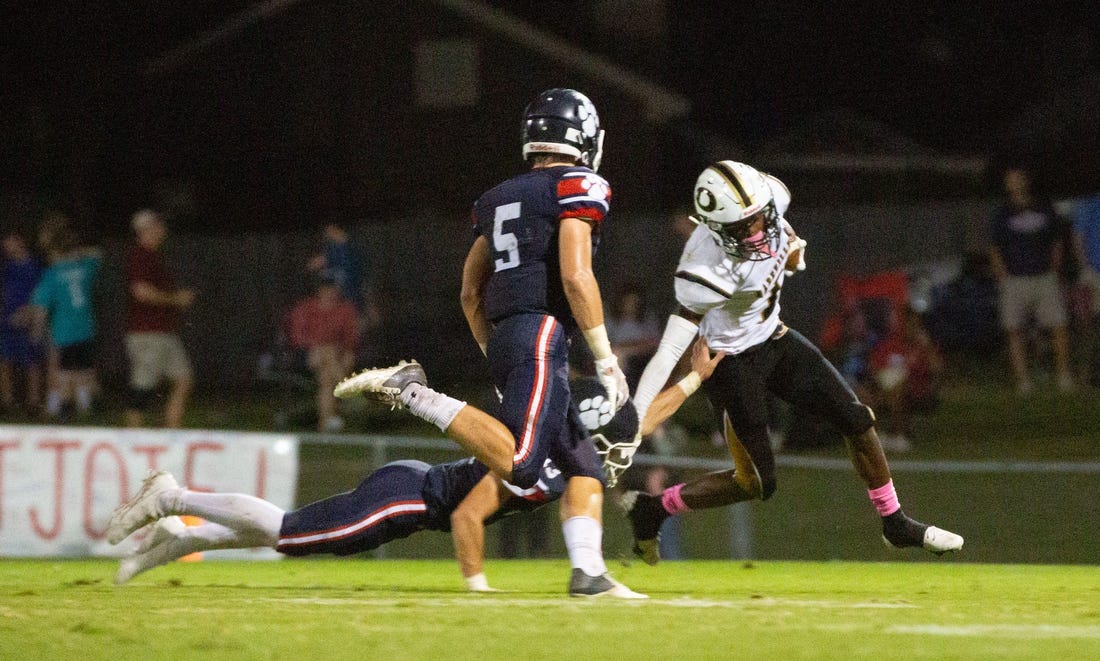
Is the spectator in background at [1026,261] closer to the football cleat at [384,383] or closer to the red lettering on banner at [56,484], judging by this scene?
the red lettering on banner at [56,484]

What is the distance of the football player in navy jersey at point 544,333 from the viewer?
22.3 feet

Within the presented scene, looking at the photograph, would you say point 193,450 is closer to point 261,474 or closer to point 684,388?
point 261,474

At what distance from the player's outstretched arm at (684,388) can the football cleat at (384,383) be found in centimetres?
141

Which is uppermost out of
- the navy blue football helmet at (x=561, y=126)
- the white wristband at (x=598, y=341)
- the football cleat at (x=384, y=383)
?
the navy blue football helmet at (x=561, y=126)

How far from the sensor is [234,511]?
7305mm

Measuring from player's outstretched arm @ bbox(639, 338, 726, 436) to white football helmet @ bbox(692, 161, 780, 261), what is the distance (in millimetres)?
522

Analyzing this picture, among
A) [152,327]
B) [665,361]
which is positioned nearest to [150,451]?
[152,327]

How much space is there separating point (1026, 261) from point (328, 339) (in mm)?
6579

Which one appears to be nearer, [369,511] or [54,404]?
[369,511]

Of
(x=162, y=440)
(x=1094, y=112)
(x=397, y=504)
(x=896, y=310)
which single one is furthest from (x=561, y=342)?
(x=1094, y=112)

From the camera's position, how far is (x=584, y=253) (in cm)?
684

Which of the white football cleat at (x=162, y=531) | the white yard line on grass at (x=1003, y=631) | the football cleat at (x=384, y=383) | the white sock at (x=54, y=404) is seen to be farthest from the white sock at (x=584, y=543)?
the white sock at (x=54, y=404)

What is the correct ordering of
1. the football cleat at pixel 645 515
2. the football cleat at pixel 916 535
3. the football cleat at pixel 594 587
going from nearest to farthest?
the football cleat at pixel 594 587 → the football cleat at pixel 916 535 → the football cleat at pixel 645 515

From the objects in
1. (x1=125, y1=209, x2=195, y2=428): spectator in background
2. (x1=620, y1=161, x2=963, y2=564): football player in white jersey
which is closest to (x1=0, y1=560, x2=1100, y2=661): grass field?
(x1=620, y1=161, x2=963, y2=564): football player in white jersey
